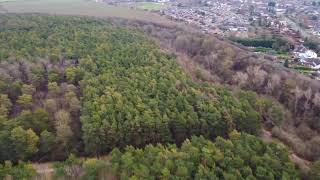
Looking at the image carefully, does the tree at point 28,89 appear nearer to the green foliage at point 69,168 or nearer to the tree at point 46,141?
the tree at point 46,141

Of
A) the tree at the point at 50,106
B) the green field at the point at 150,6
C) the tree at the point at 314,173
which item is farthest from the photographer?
the green field at the point at 150,6

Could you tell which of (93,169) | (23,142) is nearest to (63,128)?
(23,142)

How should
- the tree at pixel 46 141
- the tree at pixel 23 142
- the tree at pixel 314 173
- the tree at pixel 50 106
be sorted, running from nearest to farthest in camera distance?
the tree at pixel 314 173
the tree at pixel 23 142
the tree at pixel 46 141
the tree at pixel 50 106

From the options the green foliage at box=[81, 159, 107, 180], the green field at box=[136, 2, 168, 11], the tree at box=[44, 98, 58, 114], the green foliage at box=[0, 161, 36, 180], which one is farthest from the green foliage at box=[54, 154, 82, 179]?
the green field at box=[136, 2, 168, 11]

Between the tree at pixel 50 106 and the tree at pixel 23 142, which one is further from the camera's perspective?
the tree at pixel 50 106

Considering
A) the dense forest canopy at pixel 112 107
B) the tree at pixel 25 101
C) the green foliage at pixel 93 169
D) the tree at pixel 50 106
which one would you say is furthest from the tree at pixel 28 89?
the green foliage at pixel 93 169

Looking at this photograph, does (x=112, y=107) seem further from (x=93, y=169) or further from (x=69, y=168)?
(x=93, y=169)

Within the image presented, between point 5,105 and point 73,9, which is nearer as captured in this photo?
point 5,105
